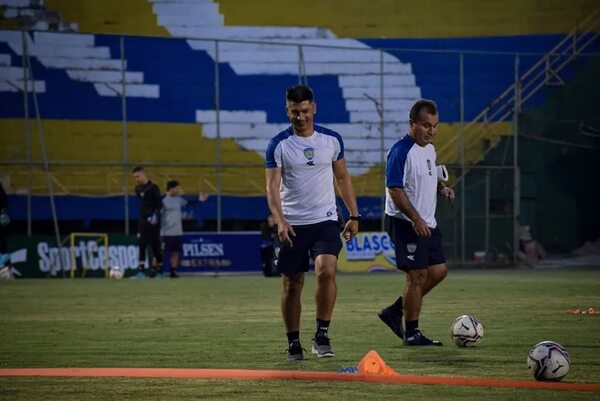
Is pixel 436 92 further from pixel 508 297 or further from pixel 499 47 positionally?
pixel 508 297

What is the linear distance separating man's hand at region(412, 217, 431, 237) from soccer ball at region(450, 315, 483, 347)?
835 millimetres

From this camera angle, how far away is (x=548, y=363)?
857 cm

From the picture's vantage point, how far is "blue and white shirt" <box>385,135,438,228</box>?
39.2 feet

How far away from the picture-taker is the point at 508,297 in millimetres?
19234

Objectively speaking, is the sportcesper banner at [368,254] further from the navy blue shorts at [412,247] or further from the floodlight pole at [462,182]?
the navy blue shorts at [412,247]

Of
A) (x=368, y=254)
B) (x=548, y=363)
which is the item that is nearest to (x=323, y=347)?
(x=548, y=363)

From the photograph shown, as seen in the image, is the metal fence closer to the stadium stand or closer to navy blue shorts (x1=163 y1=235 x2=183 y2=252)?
the stadium stand

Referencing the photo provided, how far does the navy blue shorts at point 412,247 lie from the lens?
11953 millimetres

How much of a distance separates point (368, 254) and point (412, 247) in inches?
760

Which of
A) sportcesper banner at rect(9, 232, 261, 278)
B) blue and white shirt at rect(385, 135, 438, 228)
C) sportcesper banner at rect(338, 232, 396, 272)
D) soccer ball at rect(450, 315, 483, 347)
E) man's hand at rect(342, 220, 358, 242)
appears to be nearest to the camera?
man's hand at rect(342, 220, 358, 242)

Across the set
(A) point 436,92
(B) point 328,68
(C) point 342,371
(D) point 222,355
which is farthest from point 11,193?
(C) point 342,371

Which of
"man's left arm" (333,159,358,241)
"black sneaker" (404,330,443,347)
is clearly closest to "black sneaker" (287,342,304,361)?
"man's left arm" (333,159,358,241)

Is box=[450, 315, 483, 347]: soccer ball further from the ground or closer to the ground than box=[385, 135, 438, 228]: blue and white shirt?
closer to the ground

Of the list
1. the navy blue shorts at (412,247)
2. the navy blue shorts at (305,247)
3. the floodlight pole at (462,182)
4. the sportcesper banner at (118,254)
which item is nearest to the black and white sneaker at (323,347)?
the navy blue shorts at (305,247)
